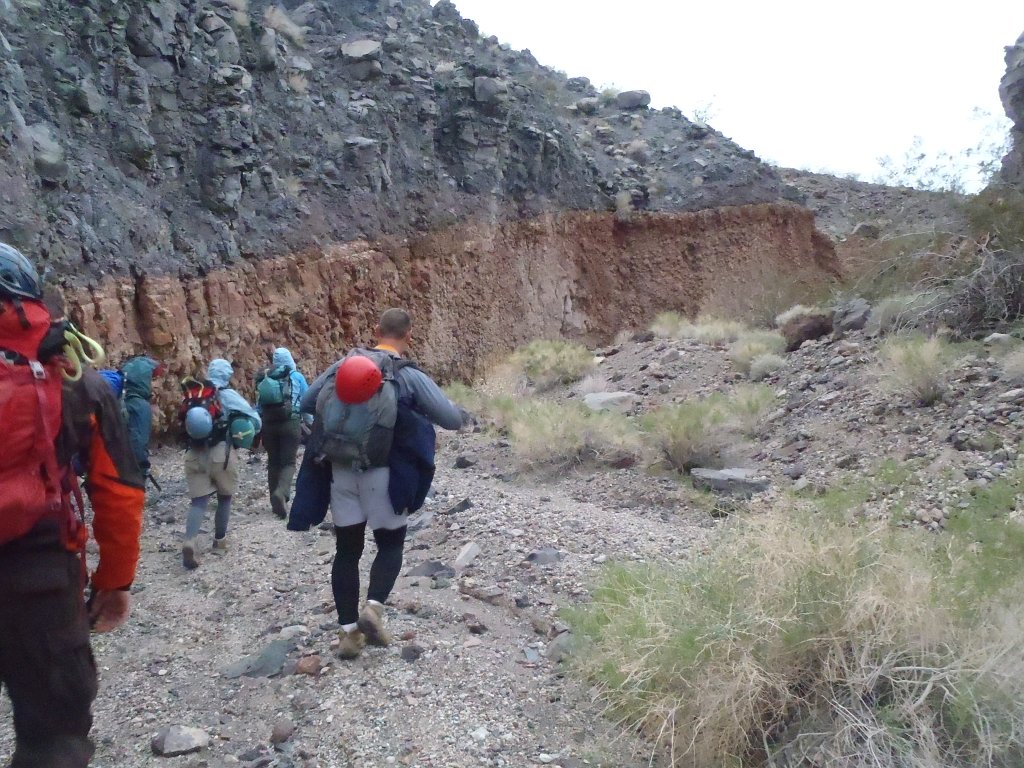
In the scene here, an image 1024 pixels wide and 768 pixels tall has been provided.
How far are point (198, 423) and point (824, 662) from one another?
15.7ft

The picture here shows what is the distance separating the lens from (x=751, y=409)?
30.5ft

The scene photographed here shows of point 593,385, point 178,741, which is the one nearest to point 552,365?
point 593,385

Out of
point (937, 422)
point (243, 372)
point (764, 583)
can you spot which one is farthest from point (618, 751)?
point (243, 372)

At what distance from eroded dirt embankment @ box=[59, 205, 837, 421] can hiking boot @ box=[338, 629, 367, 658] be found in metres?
6.54

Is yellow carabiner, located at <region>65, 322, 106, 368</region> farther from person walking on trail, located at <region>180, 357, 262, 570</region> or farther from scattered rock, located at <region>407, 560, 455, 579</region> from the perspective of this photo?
person walking on trail, located at <region>180, 357, 262, 570</region>

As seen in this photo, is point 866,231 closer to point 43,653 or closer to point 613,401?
point 613,401

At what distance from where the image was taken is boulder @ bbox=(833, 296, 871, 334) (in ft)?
37.3

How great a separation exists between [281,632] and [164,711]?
0.84 meters

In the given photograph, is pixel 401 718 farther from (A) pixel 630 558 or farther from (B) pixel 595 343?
(B) pixel 595 343

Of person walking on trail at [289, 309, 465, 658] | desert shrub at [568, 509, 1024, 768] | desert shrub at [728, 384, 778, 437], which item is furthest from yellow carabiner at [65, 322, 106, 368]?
desert shrub at [728, 384, 778, 437]

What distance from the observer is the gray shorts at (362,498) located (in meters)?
4.09

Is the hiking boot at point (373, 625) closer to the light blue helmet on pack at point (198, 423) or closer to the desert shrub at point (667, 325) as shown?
the light blue helmet on pack at point (198, 423)

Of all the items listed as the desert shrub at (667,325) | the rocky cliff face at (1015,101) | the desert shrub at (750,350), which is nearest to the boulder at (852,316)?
the desert shrub at (750,350)

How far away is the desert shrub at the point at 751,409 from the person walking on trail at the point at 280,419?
4.54 m
